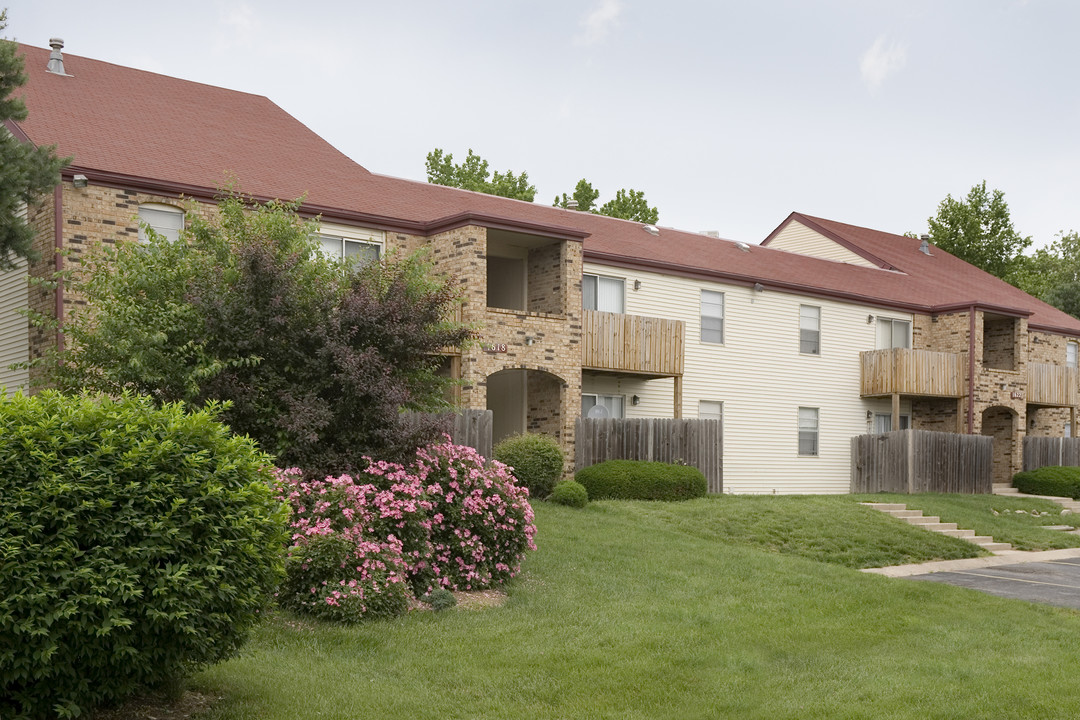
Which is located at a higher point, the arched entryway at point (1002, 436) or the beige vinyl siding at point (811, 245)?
the beige vinyl siding at point (811, 245)

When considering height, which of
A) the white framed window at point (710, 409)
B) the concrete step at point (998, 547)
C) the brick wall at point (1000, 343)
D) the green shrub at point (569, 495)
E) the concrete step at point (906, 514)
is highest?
the brick wall at point (1000, 343)

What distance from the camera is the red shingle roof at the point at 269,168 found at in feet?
66.6

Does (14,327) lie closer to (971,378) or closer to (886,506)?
(886,506)

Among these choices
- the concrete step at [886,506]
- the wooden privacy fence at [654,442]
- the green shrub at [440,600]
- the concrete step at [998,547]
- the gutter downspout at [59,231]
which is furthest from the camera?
the concrete step at [886,506]

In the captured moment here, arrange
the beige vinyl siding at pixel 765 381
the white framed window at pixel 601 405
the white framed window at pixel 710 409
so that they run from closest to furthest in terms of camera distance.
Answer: the white framed window at pixel 601 405
the beige vinyl siding at pixel 765 381
the white framed window at pixel 710 409

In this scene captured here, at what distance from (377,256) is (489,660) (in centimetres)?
1427

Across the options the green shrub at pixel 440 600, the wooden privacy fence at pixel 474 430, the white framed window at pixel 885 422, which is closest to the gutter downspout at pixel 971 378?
the white framed window at pixel 885 422

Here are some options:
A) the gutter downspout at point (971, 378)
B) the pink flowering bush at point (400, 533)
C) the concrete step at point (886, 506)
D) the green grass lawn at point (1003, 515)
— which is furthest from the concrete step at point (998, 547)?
the pink flowering bush at point (400, 533)

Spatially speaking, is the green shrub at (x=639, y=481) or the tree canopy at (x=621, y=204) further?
the tree canopy at (x=621, y=204)

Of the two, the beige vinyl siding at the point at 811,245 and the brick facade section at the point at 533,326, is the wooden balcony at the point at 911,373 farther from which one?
the brick facade section at the point at 533,326

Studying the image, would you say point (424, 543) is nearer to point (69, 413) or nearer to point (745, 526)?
point (69, 413)

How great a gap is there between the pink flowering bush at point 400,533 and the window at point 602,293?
41.1ft

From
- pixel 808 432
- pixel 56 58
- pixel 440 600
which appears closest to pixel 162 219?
pixel 56 58

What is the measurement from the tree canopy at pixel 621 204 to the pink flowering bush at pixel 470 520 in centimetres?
3394
